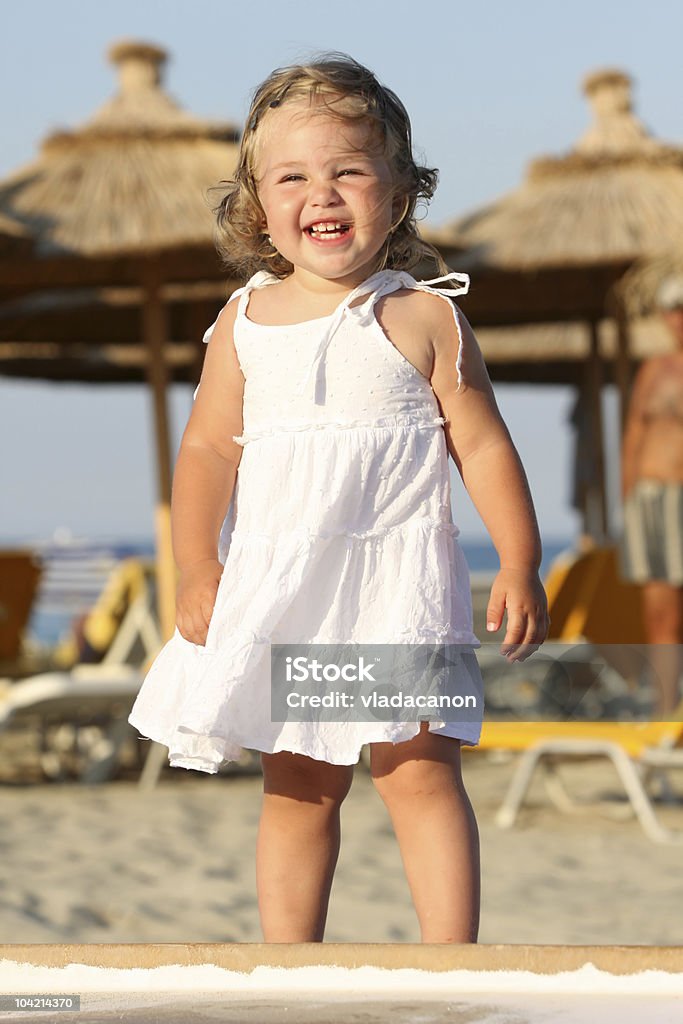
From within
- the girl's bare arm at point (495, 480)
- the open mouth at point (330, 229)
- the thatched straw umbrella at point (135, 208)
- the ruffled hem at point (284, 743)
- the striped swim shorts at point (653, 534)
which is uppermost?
the thatched straw umbrella at point (135, 208)

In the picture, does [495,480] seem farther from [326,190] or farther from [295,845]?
[295,845]

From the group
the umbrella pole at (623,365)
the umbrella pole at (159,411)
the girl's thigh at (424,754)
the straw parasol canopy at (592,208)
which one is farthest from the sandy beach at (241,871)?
the umbrella pole at (623,365)

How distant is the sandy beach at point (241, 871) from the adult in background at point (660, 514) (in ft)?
2.26

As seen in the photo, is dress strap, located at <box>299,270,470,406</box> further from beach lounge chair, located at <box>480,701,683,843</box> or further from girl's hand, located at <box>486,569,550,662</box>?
beach lounge chair, located at <box>480,701,683,843</box>

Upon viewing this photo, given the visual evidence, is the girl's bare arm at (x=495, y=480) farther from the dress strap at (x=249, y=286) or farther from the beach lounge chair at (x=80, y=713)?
the beach lounge chair at (x=80, y=713)

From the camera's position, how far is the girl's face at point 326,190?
197cm

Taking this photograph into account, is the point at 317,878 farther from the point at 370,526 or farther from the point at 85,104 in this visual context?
the point at 85,104

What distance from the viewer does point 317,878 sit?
2.04 metres

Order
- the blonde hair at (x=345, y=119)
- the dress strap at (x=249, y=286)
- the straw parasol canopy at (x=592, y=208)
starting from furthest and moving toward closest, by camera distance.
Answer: the straw parasol canopy at (x=592, y=208)
the dress strap at (x=249, y=286)
the blonde hair at (x=345, y=119)

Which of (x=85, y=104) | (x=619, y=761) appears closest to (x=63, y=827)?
(x=619, y=761)

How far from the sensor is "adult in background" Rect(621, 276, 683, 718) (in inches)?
246

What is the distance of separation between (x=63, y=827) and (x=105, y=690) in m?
0.85

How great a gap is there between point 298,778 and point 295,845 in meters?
0.09

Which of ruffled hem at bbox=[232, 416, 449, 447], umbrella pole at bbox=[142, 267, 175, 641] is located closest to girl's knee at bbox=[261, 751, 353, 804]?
ruffled hem at bbox=[232, 416, 449, 447]
